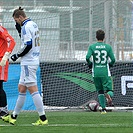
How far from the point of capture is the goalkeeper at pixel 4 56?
1028cm

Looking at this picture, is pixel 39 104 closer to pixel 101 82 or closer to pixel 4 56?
pixel 4 56

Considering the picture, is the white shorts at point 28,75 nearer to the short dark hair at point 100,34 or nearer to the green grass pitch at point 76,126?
the green grass pitch at point 76,126

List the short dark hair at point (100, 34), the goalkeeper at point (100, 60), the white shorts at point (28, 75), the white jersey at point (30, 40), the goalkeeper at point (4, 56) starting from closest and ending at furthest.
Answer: the white jersey at point (30, 40)
the white shorts at point (28, 75)
the goalkeeper at point (4, 56)
the short dark hair at point (100, 34)
the goalkeeper at point (100, 60)

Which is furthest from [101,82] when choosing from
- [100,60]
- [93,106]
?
[93,106]

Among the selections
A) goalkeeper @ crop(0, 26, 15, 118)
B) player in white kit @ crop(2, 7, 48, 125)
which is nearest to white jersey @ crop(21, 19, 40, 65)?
player in white kit @ crop(2, 7, 48, 125)

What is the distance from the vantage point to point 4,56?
33.5 feet

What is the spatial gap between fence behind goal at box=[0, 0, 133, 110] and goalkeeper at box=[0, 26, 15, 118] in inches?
175

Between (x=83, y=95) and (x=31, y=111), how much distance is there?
1.48m

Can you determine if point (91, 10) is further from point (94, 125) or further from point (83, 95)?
point (94, 125)

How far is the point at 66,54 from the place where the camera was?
15.6m

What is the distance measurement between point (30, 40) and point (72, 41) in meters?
6.03

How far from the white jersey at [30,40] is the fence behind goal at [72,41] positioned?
17.6ft

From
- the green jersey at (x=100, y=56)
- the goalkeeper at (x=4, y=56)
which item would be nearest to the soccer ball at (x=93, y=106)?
the green jersey at (x=100, y=56)

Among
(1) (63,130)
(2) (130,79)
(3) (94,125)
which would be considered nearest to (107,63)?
(2) (130,79)
